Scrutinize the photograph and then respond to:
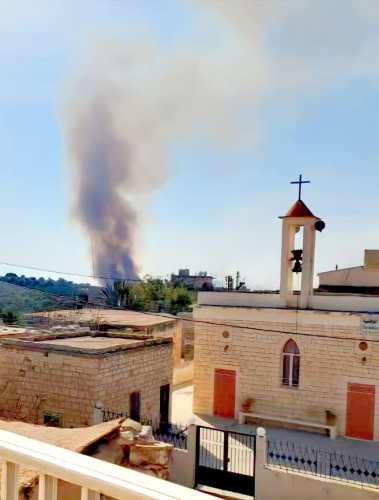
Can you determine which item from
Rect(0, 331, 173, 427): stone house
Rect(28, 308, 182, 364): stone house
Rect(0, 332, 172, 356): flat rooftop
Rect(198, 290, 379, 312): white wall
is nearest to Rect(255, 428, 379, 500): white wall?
Rect(0, 331, 173, 427): stone house

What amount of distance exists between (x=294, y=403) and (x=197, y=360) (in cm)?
392

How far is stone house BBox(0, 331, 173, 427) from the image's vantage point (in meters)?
12.3

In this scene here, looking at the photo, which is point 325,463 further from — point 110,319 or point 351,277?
point 110,319

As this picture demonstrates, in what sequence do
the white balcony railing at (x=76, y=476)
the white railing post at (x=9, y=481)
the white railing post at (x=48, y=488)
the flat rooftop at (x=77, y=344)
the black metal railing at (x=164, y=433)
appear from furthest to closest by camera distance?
the flat rooftop at (x=77, y=344) < the black metal railing at (x=164, y=433) < the white railing post at (x=9, y=481) < the white railing post at (x=48, y=488) < the white balcony railing at (x=76, y=476)

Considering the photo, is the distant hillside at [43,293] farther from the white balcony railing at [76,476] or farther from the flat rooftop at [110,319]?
the white balcony railing at [76,476]

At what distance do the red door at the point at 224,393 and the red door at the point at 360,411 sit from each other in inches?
161

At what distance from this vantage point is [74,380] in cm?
1252

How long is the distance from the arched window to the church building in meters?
0.04

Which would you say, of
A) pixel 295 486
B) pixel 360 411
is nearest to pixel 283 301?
pixel 360 411

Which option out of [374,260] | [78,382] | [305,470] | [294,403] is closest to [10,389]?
[78,382]

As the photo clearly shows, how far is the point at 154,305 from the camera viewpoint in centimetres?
5184

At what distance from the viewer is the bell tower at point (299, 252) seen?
17.3 m

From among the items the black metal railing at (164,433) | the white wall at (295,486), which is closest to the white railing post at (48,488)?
the white wall at (295,486)

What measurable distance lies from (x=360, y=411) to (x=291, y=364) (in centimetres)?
268
